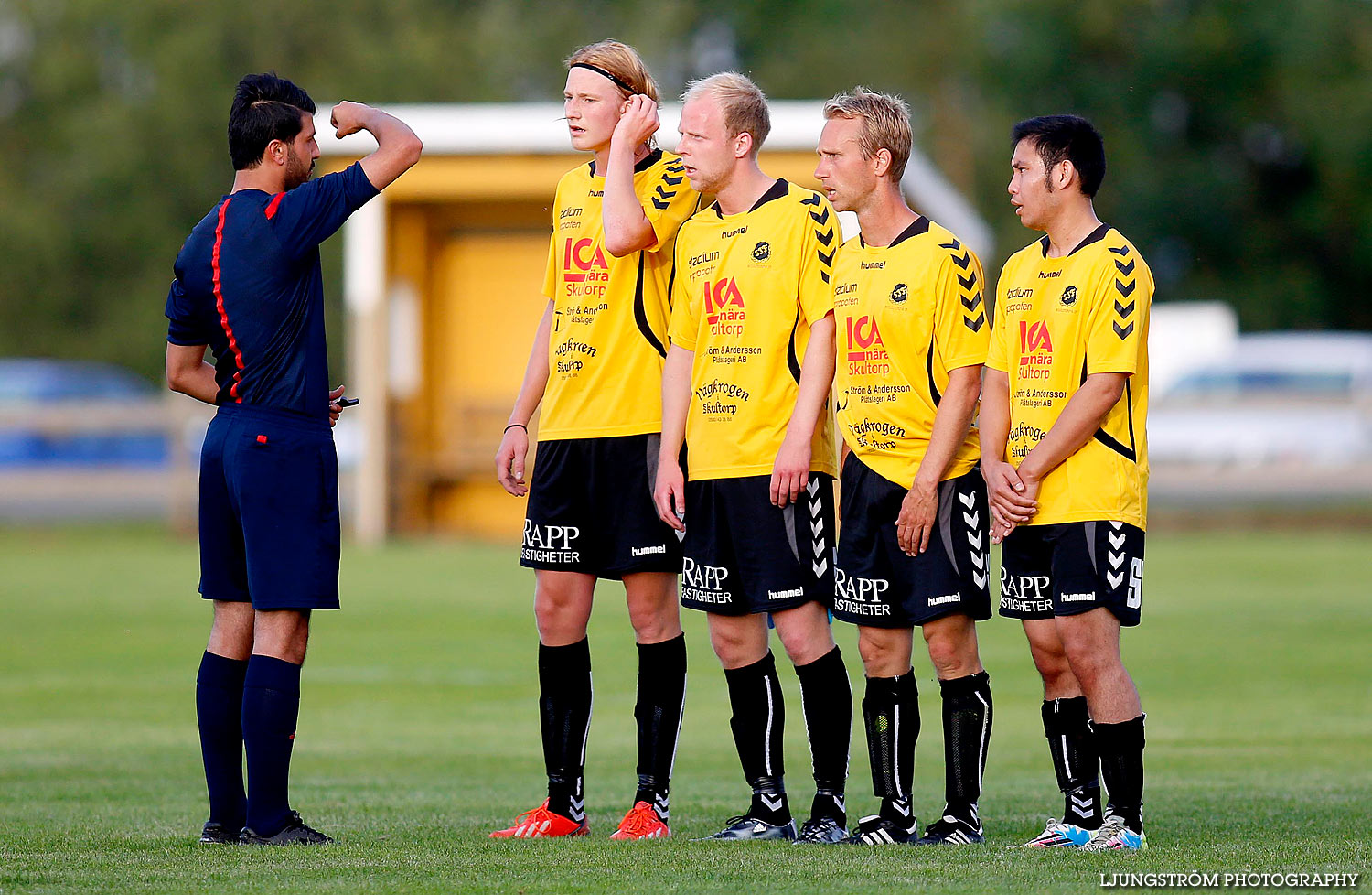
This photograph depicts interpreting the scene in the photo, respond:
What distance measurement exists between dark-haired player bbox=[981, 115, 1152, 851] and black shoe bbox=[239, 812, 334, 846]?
7.20 ft

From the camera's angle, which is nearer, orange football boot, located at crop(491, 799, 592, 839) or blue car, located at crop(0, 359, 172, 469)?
orange football boot, located at crop(491, 799, 592, 839)

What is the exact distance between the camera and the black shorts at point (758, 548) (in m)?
5.52

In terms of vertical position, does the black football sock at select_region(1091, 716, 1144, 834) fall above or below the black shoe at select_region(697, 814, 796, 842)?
above

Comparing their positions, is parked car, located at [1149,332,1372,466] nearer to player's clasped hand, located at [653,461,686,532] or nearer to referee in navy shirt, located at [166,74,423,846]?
player's clasped hand, located at [653,461,686,532]

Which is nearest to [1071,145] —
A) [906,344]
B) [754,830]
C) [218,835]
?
[906,344]

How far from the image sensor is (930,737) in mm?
8852

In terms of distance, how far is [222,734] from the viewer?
5.66 metres

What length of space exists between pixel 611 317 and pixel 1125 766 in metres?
2.12

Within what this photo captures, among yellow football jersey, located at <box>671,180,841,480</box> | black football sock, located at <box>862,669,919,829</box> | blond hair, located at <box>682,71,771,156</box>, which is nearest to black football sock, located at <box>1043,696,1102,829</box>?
black football sock, located at <box>862,669,919,829</box>

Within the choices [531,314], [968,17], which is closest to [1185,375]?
[531,314]

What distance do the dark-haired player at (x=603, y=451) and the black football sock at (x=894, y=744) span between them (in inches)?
27.1

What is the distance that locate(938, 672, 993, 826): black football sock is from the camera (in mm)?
5496

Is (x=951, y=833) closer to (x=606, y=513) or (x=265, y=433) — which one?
(x=606, y=513)

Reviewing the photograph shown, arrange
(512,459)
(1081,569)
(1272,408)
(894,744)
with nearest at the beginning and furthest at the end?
1. (1081,569)
2. (894,744)
3. (512,459)
4. (1272,408)
